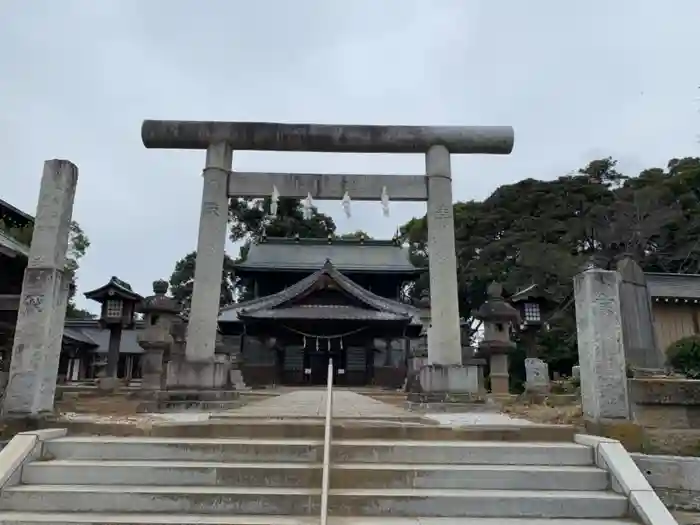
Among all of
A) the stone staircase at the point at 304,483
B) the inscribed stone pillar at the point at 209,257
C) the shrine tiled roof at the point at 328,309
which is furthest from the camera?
the shrine tiled roof at the point at 328,309

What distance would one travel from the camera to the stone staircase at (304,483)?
3976 millimetres

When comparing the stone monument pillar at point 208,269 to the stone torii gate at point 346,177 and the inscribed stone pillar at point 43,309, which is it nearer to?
the stone torii gate at point 346,177

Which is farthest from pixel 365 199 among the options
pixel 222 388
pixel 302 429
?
pixel 302 429

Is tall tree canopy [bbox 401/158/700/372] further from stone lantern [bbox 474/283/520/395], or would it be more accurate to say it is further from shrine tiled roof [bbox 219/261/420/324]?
stone lantern [bbox 474/283/520/395]

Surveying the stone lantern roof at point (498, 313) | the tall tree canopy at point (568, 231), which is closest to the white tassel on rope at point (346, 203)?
the stone lantern roof at point (498, 313)

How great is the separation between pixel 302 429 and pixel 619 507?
2795mm

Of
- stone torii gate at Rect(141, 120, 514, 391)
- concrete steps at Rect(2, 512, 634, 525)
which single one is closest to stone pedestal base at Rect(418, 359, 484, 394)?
stone torii gate at Rect(141, 120, 514, 391)

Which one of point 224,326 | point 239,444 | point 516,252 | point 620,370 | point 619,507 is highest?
point 516,252

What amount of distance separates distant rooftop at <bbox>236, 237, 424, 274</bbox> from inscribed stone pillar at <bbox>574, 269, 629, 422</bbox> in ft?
82.6

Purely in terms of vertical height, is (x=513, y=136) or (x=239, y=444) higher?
(x=513, y=136)

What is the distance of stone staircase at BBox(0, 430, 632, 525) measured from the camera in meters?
3.98

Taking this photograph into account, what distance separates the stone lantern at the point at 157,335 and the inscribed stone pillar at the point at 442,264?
25.3 feet

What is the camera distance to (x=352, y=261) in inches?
1287

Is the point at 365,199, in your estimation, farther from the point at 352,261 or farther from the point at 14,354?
the point at 352,261
